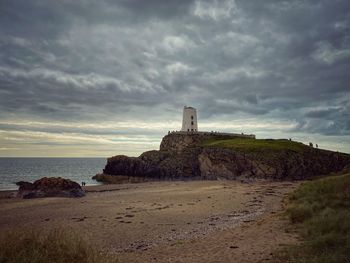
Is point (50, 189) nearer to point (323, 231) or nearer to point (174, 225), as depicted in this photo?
point (174, 225)

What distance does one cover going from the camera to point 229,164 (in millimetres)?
65312

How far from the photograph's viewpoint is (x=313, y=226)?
561 inches

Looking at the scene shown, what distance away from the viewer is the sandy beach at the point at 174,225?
43.9 feet

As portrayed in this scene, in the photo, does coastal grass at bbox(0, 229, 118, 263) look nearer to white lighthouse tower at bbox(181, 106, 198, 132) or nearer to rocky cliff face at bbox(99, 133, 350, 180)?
rocky cliff face at bbox(99, 133, 350, 180)

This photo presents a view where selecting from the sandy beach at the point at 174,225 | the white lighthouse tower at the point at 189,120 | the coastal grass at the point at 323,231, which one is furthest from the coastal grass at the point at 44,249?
the white lighthouse tower at the point at 189,120

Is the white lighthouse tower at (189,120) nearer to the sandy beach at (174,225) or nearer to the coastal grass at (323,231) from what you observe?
the sandy beach at (174,225)

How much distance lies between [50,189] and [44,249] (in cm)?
3133

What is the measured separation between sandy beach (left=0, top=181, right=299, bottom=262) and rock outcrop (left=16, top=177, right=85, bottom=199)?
4400mm

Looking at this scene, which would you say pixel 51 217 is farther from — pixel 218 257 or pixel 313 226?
pixel 313 226

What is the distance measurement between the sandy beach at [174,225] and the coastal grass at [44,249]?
3954mm

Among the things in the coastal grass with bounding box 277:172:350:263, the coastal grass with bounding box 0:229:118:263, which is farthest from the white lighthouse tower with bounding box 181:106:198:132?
the coastal grass with bounding box 0:229:118:263

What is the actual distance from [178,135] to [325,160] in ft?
121

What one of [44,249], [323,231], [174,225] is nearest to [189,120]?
[174,225]

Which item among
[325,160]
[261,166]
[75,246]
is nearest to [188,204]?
[75,246]
